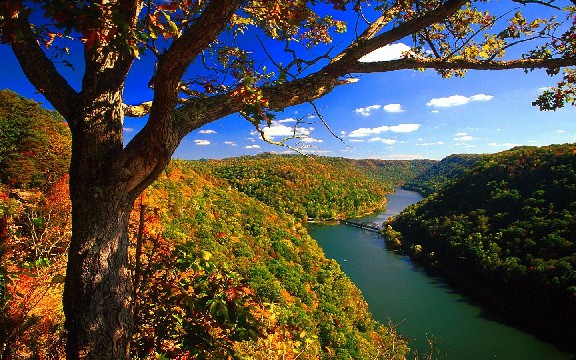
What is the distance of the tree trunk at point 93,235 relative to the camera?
166cm

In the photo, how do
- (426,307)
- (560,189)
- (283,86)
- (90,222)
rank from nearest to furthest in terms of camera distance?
(90,222) → (283,86) → (426,307) → (560,189)

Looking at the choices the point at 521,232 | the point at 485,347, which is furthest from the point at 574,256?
the point at 485,347

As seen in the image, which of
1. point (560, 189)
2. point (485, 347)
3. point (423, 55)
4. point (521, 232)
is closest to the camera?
point (423, 55)

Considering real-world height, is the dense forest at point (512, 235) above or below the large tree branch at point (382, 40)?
below

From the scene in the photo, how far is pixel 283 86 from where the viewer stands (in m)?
1.91

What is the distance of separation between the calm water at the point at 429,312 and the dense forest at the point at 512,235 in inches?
68.8

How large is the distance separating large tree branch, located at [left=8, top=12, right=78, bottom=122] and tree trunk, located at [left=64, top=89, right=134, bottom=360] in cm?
11

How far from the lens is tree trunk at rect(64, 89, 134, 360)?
5.44 ft

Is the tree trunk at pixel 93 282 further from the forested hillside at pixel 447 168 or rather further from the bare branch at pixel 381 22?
the forested hillside at pixel 447 168

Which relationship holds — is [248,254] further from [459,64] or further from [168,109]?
[168,109]

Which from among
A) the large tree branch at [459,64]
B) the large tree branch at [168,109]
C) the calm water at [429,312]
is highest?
the large tree branch at [459,64]

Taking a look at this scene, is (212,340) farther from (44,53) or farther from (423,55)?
(423,55)

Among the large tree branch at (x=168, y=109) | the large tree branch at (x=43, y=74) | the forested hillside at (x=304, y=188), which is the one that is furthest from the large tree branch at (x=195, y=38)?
the forested hillside at (x=304, y=188)

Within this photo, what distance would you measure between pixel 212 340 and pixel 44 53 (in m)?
1.86
